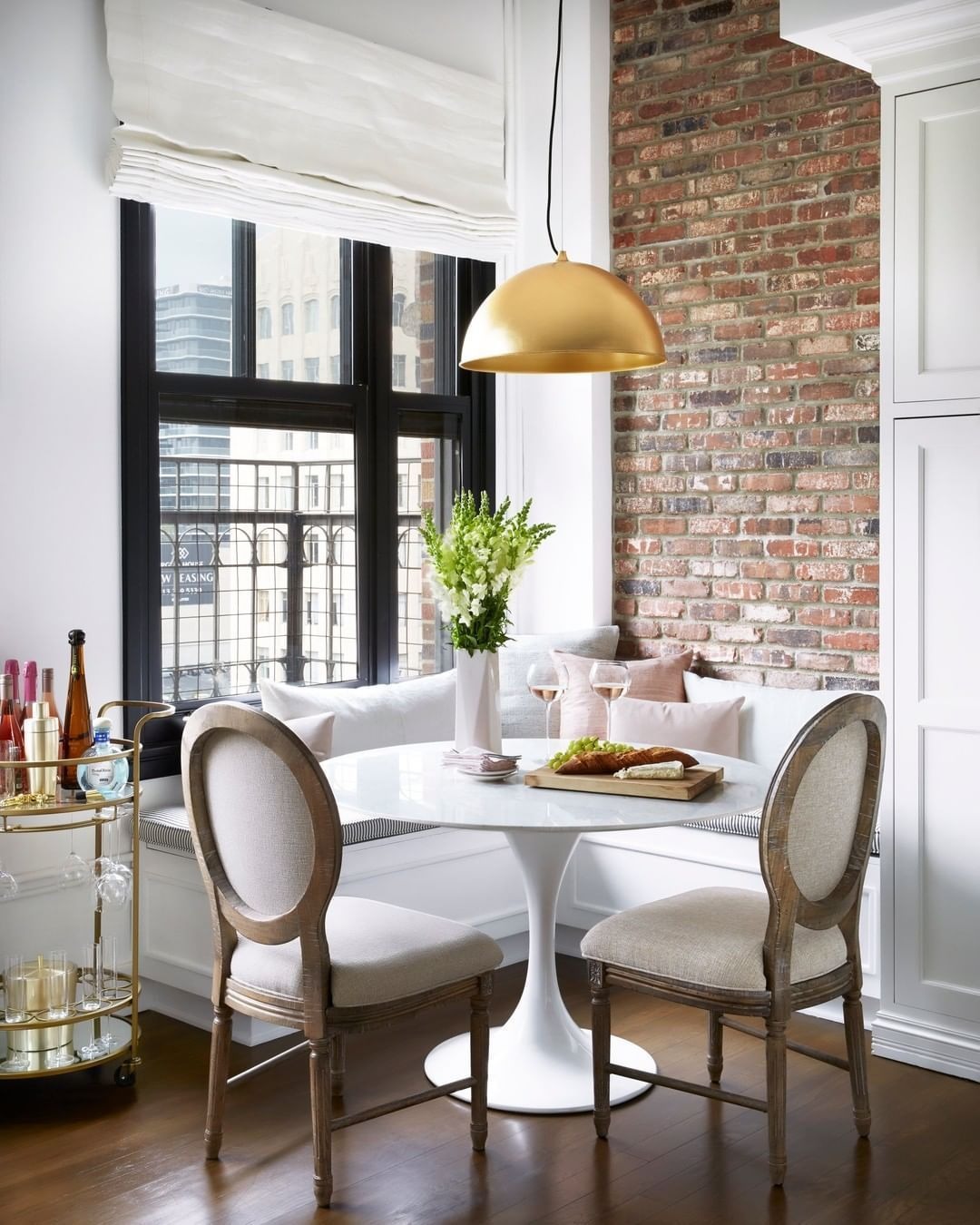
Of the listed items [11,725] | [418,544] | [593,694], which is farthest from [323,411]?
[11,725]

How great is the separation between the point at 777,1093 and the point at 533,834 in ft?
2.48

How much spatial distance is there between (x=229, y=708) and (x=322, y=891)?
387mm

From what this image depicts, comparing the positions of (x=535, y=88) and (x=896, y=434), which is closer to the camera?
(x=896, y=434)

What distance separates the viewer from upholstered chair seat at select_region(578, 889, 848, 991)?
2600 millimetres

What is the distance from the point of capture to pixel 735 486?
4367 millimetres

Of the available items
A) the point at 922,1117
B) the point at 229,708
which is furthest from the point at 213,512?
the point at 922,1117

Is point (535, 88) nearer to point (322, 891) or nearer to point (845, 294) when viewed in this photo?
point (845, 294)

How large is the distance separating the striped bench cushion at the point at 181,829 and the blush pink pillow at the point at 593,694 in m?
0.72

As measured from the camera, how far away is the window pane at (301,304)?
13.6 ft

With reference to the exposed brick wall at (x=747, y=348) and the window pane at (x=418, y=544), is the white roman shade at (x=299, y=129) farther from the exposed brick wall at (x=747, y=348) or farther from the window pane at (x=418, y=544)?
the window pane at (x=418, y=544)

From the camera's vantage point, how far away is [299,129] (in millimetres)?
4043

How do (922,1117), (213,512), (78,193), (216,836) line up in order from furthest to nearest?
(213,512), (78,193), (922,1117), (216,836)

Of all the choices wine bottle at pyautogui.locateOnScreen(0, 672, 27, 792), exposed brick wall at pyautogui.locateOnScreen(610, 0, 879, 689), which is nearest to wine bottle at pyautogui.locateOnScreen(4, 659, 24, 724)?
wine bottle at pyautogui.locateOnScreen(0, 672, 27, 792)

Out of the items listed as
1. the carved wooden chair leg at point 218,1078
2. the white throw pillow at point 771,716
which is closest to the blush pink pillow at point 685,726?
the white throw pillow at point 771,716
